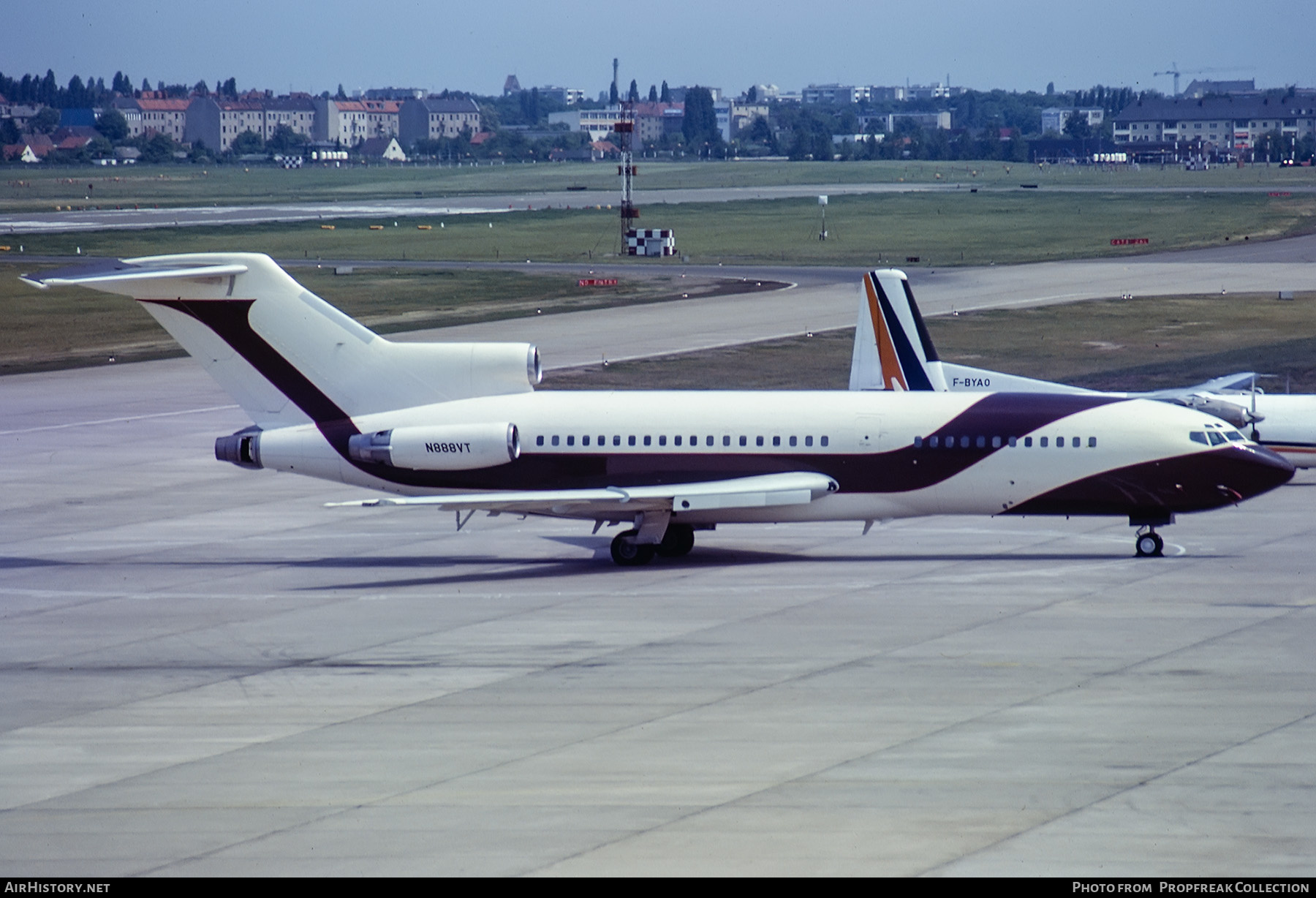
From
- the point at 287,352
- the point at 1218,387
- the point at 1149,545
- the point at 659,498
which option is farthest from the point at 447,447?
the point at 1218,387

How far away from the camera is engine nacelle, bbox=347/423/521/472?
35156 mm

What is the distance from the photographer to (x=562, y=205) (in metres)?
183

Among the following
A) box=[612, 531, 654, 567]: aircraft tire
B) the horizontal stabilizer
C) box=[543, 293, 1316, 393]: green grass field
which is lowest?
box=[612, 531, 654, 567]: aircraft tire

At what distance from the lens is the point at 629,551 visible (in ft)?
116

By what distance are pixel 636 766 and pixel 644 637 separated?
7.20 metres

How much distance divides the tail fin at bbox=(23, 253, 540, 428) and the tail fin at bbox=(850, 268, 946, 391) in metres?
11.8

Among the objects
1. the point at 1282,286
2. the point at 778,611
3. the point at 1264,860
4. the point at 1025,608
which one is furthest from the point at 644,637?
the point at 1282,286

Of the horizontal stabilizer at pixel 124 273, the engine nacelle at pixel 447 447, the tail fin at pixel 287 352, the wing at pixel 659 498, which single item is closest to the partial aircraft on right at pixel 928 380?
the wing at pixel 659 498

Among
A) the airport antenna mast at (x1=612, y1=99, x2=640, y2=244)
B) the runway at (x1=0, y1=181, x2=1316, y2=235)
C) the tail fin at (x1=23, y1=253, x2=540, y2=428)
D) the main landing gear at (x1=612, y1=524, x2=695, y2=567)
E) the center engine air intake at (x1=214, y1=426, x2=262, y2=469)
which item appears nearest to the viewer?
the main landing gear at (x1=612, y1=524, x2=695, y2=567)

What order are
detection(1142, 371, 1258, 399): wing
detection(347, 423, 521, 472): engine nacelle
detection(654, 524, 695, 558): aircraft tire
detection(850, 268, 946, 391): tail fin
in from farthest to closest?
1. detection(1142, 371, 1258, 399): wing
2. detection(850, 268, 946, 391): tail fin
3. detection(654, 524, 695, 558): aircraft tire
4. detection(347, 423, 521, 472): engine nacelle

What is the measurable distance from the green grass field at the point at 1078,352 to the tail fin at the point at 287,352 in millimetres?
25070

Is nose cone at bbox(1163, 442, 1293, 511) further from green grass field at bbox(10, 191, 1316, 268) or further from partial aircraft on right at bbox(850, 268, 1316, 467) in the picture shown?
green grass field at bbox(10, 191, 1316, 268)

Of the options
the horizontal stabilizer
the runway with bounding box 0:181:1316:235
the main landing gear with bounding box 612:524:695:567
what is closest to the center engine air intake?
the horizontal stabilizer
